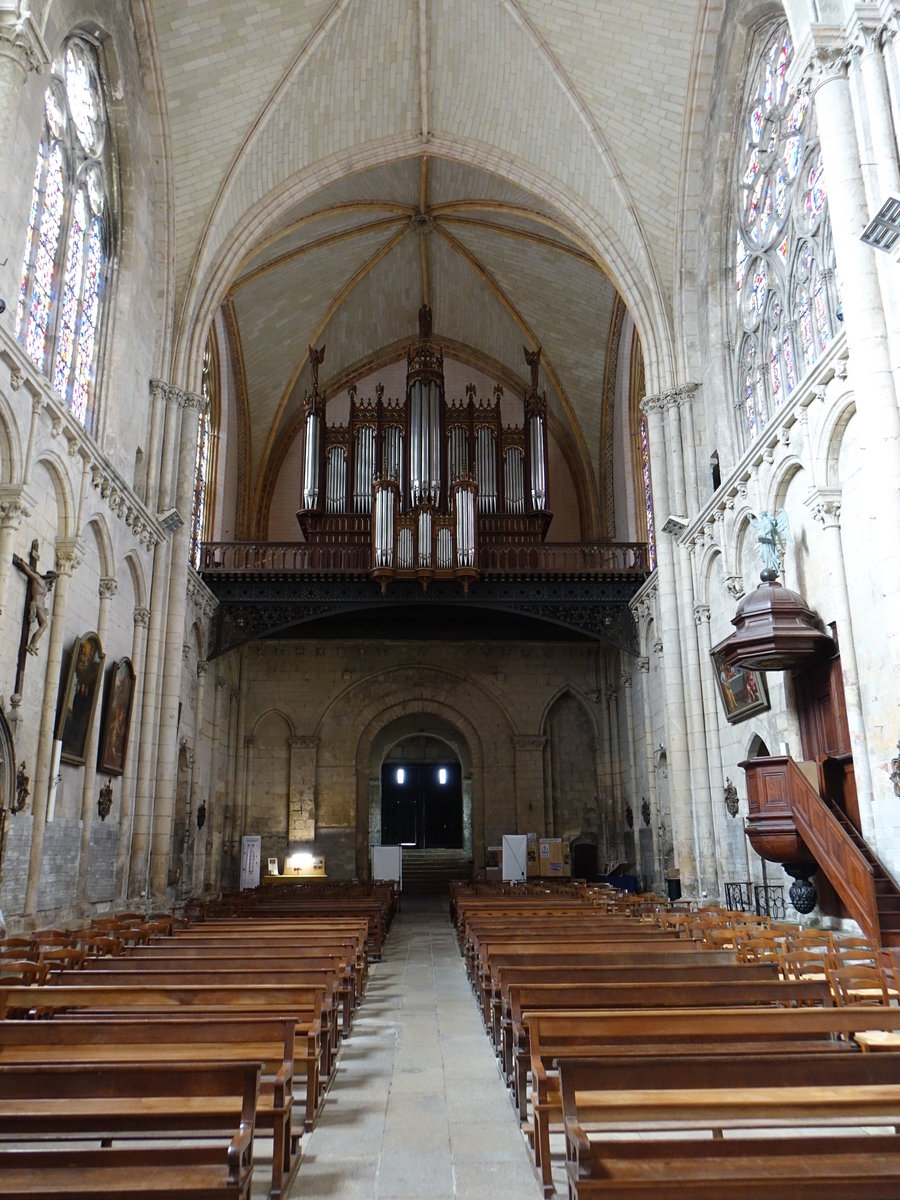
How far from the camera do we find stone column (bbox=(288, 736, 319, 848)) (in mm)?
22828

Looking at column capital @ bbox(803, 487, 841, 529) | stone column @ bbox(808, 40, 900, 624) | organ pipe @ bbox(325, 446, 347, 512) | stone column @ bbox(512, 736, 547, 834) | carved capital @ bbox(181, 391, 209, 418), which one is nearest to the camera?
stone column @ bbox(808, 40, 900, 624)

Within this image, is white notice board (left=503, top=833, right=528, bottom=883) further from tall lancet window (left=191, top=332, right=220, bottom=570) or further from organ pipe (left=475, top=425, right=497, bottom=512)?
tall lancet window (left=191, top=332, right=220, bottom=570)

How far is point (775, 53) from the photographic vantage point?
1326 cm

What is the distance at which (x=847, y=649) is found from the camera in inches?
391

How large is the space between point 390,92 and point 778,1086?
704 inches

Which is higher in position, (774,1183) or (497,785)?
(497,785)

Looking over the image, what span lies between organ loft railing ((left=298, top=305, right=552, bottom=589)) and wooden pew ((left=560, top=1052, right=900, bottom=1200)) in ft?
56.0

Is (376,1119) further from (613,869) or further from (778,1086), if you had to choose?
(613,869)

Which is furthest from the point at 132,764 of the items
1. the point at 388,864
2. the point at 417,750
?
the point at 417,750

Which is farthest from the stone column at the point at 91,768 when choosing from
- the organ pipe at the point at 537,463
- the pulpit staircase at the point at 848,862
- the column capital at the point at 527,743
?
the column capital at the point at 527,743

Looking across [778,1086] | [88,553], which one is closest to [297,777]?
[88,553]

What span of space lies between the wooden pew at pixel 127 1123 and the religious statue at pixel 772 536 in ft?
30.3

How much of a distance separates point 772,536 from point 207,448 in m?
14.1

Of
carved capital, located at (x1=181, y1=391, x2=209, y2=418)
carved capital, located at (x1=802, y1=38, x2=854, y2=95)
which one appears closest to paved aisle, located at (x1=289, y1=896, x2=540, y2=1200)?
carved capital, located at (x1=802, y1=38, x2=854, y2=95)
